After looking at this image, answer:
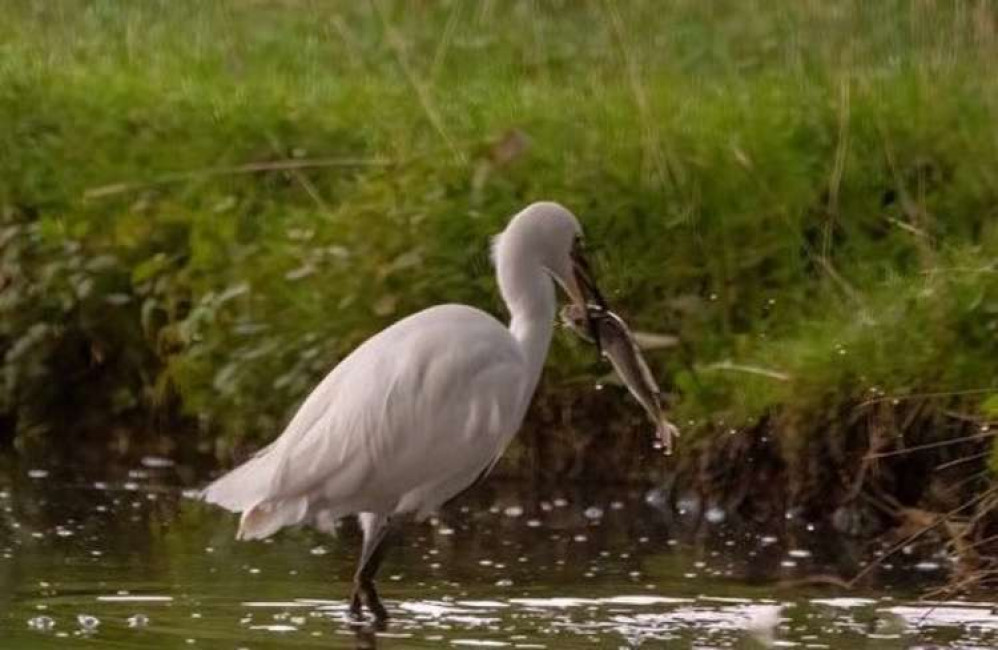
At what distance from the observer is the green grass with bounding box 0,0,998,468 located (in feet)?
32.1

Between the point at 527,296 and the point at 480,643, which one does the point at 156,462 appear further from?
the point at 480,643

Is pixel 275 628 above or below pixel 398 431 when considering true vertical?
below

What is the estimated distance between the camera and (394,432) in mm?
8141

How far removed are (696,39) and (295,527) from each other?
3942 mm

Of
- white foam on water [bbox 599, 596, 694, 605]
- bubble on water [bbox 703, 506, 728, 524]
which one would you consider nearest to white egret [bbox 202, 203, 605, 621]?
white foam on water [bbox 599, 596, 694, 605]

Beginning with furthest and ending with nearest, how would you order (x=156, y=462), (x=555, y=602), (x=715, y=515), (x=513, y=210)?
(x=156, y=462) < (x=513, y=210) < (x=715, y=515) < (x=555, y=602)

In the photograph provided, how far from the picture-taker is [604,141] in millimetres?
10539

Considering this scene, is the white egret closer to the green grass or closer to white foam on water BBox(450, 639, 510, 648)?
white foam on water BBox(450, 639, 510, 648)

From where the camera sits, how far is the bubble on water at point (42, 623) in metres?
7.61

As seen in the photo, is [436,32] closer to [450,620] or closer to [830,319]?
[830,319]

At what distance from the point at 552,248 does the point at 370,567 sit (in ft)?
3.23

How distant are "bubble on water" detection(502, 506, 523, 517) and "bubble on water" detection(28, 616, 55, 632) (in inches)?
83.2

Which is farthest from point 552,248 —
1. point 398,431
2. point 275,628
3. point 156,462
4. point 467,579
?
point 156,462

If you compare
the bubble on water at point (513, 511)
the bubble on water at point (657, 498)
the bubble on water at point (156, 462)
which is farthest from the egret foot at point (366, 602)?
the bubble on water at point (156, 462)
